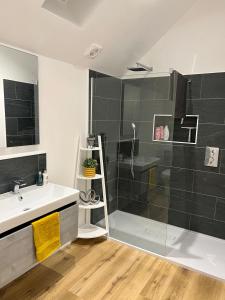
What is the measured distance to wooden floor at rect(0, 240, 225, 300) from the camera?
1.97 m

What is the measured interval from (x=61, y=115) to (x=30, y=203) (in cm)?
95

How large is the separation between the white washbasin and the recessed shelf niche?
1.45 metres

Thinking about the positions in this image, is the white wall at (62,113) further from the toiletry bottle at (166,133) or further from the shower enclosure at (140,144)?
the toiletry bottle at (166,133)

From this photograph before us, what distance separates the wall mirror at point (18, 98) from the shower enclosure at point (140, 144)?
0.85m

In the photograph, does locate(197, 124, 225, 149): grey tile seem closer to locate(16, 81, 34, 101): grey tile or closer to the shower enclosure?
the shower enclosure

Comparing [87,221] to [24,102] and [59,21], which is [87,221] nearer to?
[24,102]

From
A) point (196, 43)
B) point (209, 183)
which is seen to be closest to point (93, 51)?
point (196, 43)

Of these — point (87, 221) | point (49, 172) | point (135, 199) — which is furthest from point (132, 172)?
point (49, 172)

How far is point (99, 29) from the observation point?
2232 millimetres

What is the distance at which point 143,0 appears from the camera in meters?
2.17

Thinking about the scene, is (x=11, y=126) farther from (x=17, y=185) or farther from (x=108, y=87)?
(x=108, y=87)

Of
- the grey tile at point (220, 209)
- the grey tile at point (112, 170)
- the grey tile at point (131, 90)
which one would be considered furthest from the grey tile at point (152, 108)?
the grey tile at point (220, 209)

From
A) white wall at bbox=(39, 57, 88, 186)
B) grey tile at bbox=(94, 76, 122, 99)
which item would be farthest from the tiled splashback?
grey tile at bbox=(94, 76, 122, 99)

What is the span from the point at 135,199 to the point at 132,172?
39 centimetres
